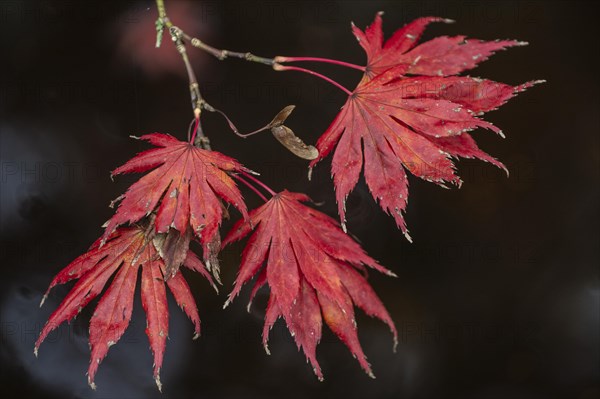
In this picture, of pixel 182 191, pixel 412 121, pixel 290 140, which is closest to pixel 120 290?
pixel 182 191

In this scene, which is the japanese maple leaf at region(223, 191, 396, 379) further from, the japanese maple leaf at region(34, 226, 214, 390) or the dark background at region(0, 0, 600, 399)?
the dark background at region(0, 0, 600, 399)

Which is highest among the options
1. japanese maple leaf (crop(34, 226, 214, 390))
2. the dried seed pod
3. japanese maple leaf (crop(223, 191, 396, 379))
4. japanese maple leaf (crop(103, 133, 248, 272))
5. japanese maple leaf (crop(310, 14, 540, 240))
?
japanese maple leaf (crop(310, 14, 540, 240))

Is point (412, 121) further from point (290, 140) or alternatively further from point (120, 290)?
point (120, 290)

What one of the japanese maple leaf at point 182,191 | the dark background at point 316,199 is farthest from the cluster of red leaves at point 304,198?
the dark background at point 316,199

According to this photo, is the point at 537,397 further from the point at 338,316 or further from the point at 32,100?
the point at 32,100

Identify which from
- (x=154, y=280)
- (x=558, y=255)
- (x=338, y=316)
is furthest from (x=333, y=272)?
(x=558, y=255)

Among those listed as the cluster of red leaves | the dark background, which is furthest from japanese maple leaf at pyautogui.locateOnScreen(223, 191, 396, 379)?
the dark background

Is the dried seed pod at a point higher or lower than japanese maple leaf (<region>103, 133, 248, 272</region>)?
higher
